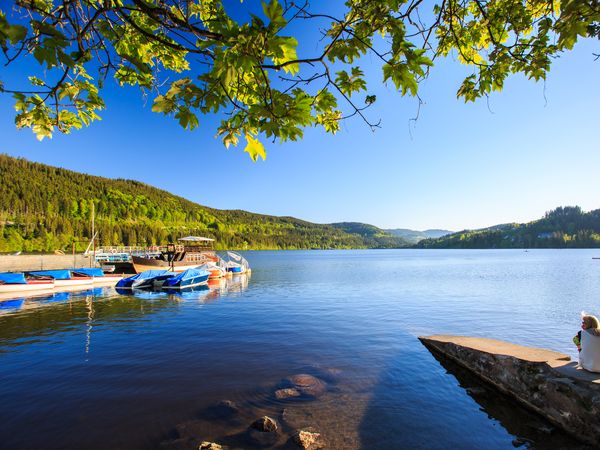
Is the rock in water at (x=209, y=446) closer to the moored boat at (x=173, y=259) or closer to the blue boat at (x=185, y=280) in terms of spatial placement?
the blue boat at (x=185, y=280)

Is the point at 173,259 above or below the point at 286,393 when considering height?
above

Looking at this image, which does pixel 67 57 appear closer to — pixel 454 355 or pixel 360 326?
pixel 454 355

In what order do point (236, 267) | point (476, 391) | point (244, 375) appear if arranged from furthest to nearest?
point (236, 267) < point (244, 375) < point (476, 391)

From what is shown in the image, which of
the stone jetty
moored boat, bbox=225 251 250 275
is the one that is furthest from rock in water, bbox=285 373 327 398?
moored boat, bbox=225 251 250 275

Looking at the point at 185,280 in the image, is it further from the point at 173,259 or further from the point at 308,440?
the point at 308,440

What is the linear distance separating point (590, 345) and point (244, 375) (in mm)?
11137

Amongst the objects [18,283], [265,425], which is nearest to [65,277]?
[18,283]

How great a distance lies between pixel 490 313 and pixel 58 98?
1158 inches

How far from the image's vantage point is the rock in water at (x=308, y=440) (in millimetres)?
7138

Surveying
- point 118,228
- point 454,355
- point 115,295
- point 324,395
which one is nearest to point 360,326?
point 454,355

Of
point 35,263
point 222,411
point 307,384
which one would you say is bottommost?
point 307,384

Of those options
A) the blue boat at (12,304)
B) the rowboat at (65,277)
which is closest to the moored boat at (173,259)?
the rowboat at (65,277)

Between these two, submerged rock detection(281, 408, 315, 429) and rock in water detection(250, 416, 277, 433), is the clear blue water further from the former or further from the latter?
rock in water detection(250, 416, 277, 433)

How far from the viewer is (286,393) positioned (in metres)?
9.95
